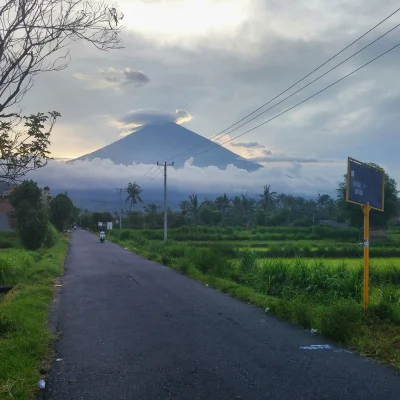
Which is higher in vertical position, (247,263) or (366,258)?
(366,258)

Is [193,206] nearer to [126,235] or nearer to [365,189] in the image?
[126,235]

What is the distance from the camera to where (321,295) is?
11391 mm

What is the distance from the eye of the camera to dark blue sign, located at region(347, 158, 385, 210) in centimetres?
884

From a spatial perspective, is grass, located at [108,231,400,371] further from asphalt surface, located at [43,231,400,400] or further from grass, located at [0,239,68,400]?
grass, located at [0,239,68,400]

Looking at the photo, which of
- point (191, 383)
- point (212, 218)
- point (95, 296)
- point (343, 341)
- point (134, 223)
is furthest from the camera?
point (134, 223)

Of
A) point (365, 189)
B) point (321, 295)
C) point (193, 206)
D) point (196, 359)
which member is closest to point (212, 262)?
point (321, 295)

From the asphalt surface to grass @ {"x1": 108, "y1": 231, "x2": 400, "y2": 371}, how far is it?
1.15 ft

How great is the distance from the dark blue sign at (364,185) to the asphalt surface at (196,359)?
8.66 ft

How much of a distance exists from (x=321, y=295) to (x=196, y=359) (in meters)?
5.67

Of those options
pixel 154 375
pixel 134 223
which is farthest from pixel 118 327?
pixel 134 223

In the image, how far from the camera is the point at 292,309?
378 inches

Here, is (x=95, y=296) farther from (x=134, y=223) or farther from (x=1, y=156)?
(x=134, y=223)

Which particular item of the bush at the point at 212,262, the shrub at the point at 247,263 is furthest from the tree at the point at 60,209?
the shrub at the point at 247,263

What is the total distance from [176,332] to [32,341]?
235 centimetres
